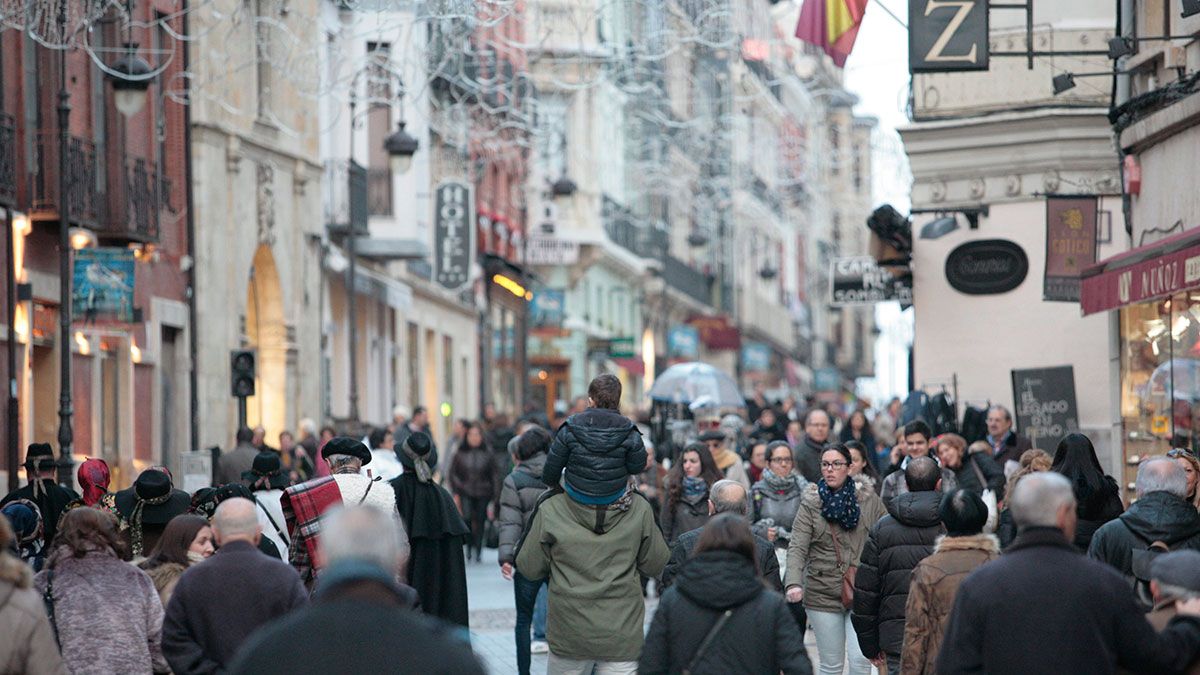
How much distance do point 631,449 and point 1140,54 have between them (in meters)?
8.73

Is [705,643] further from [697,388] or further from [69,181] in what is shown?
[697,388]

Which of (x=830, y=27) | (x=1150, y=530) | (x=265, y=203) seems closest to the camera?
(x=1150, y=530)

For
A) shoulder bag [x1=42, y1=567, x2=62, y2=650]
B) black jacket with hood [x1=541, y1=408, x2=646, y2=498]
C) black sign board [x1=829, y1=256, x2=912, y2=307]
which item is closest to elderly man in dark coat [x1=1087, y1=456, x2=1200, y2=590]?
black jacket with hood [x1=541, y1=408, x2=646, y2=498]

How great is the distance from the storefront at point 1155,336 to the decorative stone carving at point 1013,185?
6174 millimetres

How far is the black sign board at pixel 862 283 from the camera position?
30031 mm

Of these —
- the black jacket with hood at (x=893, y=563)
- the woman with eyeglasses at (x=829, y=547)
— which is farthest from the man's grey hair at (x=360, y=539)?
the woman with eyeglasses at (x=829, y=547)

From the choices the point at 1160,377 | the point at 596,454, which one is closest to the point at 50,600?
the point at 596,454

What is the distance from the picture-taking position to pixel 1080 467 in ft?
38.9

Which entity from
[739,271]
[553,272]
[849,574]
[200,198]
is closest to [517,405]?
[553,272]

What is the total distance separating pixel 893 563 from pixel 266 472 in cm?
410

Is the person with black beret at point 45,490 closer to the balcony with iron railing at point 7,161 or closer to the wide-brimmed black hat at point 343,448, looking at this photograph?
the wide-brimmed black hat at point 343,448

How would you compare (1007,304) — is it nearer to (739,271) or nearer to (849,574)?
(849,574)

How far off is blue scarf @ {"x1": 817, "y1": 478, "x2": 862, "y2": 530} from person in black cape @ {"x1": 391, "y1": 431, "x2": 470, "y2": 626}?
200cm

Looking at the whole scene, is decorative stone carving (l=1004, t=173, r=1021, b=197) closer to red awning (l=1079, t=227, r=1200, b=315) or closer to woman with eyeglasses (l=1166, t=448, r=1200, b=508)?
red awning (l=1079, t=227, r=1200, b=315)
